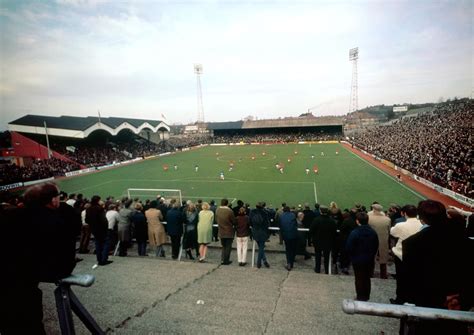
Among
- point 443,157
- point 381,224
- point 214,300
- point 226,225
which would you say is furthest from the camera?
point 443,157

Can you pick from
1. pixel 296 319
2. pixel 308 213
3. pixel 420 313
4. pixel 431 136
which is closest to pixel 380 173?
pixel 431 136

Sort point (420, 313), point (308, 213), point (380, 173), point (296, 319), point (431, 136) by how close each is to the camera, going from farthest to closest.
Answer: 1. point (431, 136)
2. point (380, 173)
3. point (308, 213)
4. point (296, 319)
5. point (420, 313)

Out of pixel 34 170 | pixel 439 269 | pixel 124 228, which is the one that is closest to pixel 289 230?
pixel 124 228

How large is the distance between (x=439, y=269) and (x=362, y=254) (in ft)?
10.8

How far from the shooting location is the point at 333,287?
581 centimetres

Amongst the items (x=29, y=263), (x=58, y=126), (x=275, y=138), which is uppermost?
(x=58, y=126)

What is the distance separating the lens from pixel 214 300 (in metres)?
4.78

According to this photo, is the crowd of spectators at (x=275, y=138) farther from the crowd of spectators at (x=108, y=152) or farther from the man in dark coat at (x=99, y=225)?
the man in dark coat at (x=99, y=225)

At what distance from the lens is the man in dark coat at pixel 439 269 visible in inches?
97.1

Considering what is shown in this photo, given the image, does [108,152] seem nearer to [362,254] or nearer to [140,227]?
[140,227]

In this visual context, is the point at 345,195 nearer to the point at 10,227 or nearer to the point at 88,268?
the point at 88,268

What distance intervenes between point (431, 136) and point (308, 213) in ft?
131

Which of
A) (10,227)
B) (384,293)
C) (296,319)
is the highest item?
(10,227)

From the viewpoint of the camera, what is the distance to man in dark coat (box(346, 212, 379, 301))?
5457 mm
